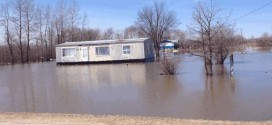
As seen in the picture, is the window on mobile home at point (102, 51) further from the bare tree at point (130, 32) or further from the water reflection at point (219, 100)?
the bare tree at point (130, 32)

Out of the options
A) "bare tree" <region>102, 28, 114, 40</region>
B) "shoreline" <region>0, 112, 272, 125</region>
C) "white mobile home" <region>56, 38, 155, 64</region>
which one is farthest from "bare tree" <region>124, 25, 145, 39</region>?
"shoreline" <region>0, 112, 272, 125</region>

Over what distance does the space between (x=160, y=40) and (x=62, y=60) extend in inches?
1081

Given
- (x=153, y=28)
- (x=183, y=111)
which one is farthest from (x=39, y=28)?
(x=183, y=111)

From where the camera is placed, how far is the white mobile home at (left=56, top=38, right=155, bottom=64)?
42.5 meters

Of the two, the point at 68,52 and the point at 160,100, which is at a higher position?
the point at 68,52

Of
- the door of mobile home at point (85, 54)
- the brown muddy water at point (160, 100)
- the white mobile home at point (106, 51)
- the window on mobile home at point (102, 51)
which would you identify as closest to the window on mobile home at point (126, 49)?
the white mobile home at point (106, 51)

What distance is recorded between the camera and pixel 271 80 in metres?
18.1

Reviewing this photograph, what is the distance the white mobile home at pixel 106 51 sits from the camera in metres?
42.5

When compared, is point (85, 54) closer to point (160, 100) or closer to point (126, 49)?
point (126, 49)

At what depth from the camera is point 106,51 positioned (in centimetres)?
4378

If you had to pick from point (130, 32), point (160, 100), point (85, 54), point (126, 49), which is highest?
point (130, 32)

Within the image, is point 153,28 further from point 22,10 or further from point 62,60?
point 62,60

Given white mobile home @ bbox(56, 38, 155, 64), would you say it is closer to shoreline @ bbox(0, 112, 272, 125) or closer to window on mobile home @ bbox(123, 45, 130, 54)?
window on mobile home @ bbox(123, 45, 130, 54)

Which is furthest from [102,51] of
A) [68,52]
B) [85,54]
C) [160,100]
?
[160,100]
